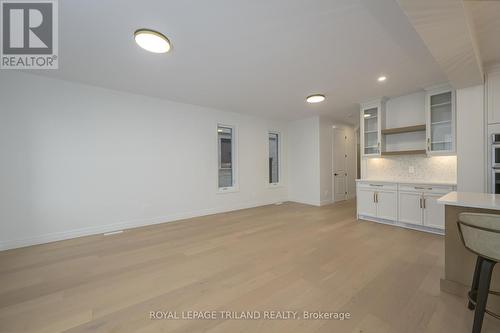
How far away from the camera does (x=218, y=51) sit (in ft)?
8.19

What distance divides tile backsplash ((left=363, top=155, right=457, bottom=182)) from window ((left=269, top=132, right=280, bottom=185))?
2.67 m

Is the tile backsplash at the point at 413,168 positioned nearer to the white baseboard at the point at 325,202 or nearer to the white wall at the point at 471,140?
the white wall at the point at 471,140

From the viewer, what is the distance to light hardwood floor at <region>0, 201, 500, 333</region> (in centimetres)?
155

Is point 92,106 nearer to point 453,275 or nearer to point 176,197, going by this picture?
point 176,197

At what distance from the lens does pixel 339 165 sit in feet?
21.2

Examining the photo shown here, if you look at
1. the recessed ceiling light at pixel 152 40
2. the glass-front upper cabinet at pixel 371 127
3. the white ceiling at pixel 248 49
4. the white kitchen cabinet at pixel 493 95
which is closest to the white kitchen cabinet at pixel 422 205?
the glass-front upper cabinet at pixel 371 127

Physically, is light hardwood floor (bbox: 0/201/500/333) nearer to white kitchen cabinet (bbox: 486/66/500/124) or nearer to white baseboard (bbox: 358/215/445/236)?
white baseboard (bbox: 358/215/445/236)

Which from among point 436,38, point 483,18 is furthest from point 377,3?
point 483,18

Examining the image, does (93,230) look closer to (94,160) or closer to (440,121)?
(94,160)

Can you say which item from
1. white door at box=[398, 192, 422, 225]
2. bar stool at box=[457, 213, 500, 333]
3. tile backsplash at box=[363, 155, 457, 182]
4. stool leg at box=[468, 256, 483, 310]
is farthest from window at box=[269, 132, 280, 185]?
bar stool at box=[457, 213, 500, 333]

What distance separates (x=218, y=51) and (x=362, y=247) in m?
3.45

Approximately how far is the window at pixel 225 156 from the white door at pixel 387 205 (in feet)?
11.8

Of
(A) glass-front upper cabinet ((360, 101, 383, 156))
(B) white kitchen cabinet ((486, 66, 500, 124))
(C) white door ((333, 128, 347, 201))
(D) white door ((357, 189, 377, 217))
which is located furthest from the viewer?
(C) white door ((333, 128, 347, 201))

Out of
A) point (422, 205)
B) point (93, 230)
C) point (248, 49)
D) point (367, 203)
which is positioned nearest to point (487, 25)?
point (248, 49)
